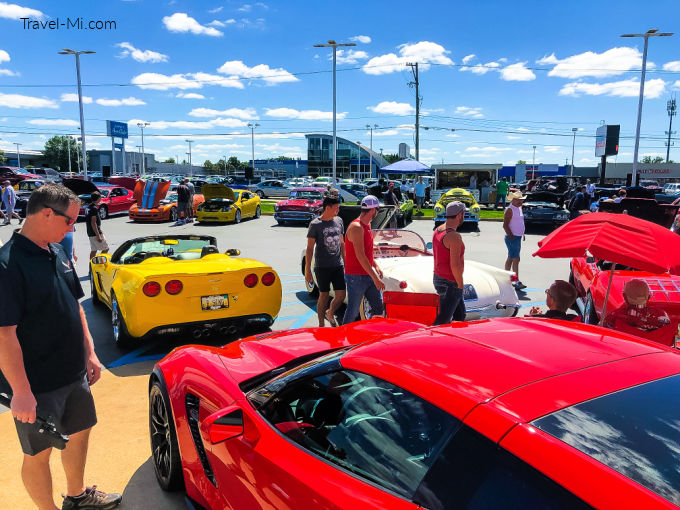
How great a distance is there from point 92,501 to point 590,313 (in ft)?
17.0

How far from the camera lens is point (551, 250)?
426cm

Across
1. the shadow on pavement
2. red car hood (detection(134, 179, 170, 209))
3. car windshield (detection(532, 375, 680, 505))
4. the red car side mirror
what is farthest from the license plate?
red car hood (detection(134, 179, 170, 209))

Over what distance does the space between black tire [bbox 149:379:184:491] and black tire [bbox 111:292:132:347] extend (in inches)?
94.3

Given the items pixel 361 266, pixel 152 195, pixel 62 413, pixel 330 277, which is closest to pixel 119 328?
pixel 330 277

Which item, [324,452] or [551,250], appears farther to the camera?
[551,250]

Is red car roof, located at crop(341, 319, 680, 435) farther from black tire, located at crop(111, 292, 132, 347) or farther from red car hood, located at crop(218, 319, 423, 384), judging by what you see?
black tire, located at crop(111, 292, 132, 347)

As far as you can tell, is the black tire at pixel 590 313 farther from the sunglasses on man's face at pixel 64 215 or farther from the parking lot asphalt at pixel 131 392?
the sunglasses on man's face at pixel 64 215

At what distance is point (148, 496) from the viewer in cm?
301

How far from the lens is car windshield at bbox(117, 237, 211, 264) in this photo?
6223mm

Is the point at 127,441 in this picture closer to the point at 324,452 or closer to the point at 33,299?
the point at 33,299

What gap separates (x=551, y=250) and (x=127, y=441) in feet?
12.3

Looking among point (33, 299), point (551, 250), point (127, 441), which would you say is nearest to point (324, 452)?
point (33, 299)

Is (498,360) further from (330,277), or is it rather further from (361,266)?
(330,277)

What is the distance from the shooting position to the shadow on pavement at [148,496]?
293 centimetres
